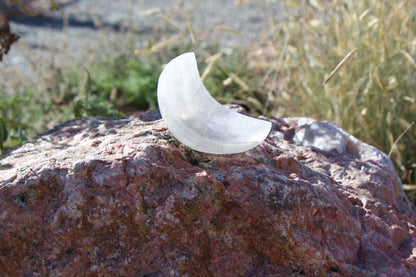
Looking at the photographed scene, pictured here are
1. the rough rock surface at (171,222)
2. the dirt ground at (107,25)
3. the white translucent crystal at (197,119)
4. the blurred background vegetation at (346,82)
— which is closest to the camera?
the rough rock surface at (171,222)

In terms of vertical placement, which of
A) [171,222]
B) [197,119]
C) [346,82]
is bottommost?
[346,82]

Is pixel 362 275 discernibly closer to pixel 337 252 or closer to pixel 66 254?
pixel 337 252

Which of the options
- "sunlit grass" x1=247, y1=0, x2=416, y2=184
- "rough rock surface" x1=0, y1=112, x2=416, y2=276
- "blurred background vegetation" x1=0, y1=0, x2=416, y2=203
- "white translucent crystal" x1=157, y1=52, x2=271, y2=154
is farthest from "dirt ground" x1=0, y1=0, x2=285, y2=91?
"rough rock surface" x1=0, y1=112, x2=416, y2=276

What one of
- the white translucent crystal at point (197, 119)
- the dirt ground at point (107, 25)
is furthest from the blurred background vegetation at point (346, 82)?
the dirt ground at point (107, 25)

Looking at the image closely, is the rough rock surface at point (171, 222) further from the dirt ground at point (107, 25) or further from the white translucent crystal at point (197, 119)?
the dirt ground at point (107, 25)

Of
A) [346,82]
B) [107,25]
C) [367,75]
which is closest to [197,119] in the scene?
[346,82]

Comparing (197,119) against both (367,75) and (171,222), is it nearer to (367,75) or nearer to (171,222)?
(171,222)

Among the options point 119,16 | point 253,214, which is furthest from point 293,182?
point 119,16
